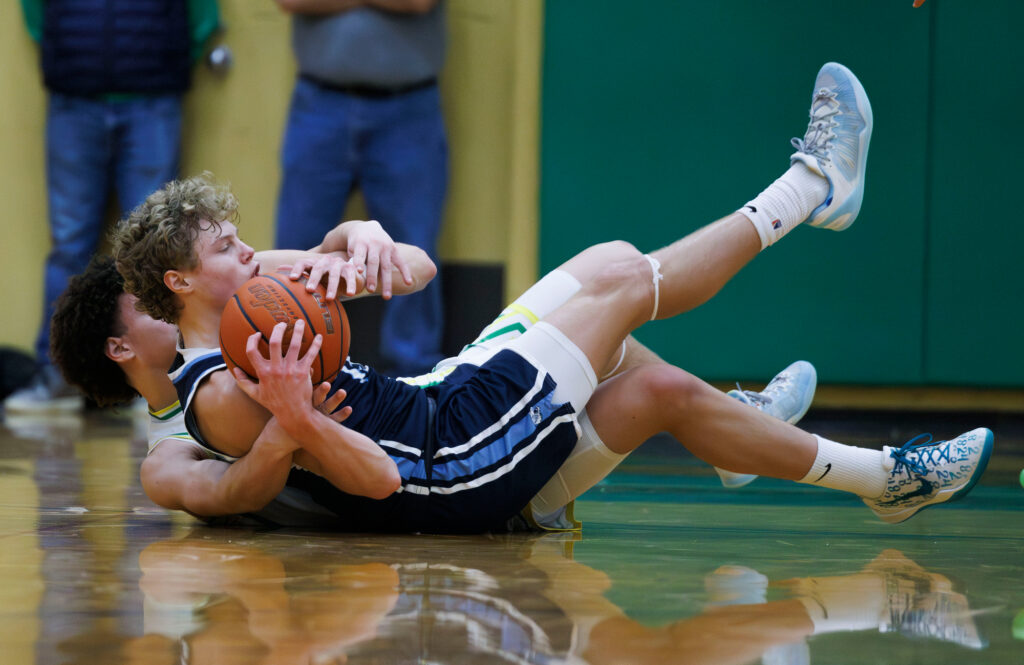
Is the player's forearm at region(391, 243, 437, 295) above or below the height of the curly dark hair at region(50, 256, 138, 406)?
above

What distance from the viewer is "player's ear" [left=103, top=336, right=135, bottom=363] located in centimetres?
251

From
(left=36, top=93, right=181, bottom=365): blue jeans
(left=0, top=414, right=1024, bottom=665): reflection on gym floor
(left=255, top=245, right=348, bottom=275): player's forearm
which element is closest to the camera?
(left=0, top=414, right=1024, bottom=665): reflection on gym floor

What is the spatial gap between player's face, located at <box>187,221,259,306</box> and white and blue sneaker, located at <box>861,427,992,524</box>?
4.43ft

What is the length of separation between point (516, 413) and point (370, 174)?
11.3ft

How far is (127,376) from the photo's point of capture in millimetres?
2580

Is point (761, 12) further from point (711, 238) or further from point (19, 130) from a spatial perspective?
point (19, 130)

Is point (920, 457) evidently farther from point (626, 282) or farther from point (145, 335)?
point (145, 335)

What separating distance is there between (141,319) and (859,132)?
176 cm

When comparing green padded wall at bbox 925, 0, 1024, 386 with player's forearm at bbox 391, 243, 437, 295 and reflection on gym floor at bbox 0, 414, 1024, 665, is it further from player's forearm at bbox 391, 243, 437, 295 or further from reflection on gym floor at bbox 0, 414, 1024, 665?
player's forearm at bbox 391, 243, 437, 295

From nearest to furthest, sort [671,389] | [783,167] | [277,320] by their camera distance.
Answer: [277,320] < [671,389] < [783,167]

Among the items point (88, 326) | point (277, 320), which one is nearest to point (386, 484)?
point (277, 320)

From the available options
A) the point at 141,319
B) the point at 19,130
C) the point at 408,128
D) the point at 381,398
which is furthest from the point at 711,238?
the point at 19,130

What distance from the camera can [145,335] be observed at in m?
2.51

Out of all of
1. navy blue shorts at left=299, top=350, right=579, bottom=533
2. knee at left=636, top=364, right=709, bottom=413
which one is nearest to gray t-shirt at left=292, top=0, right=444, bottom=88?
navy blue shorts at left=299, top=350, right=579, bottom=533
